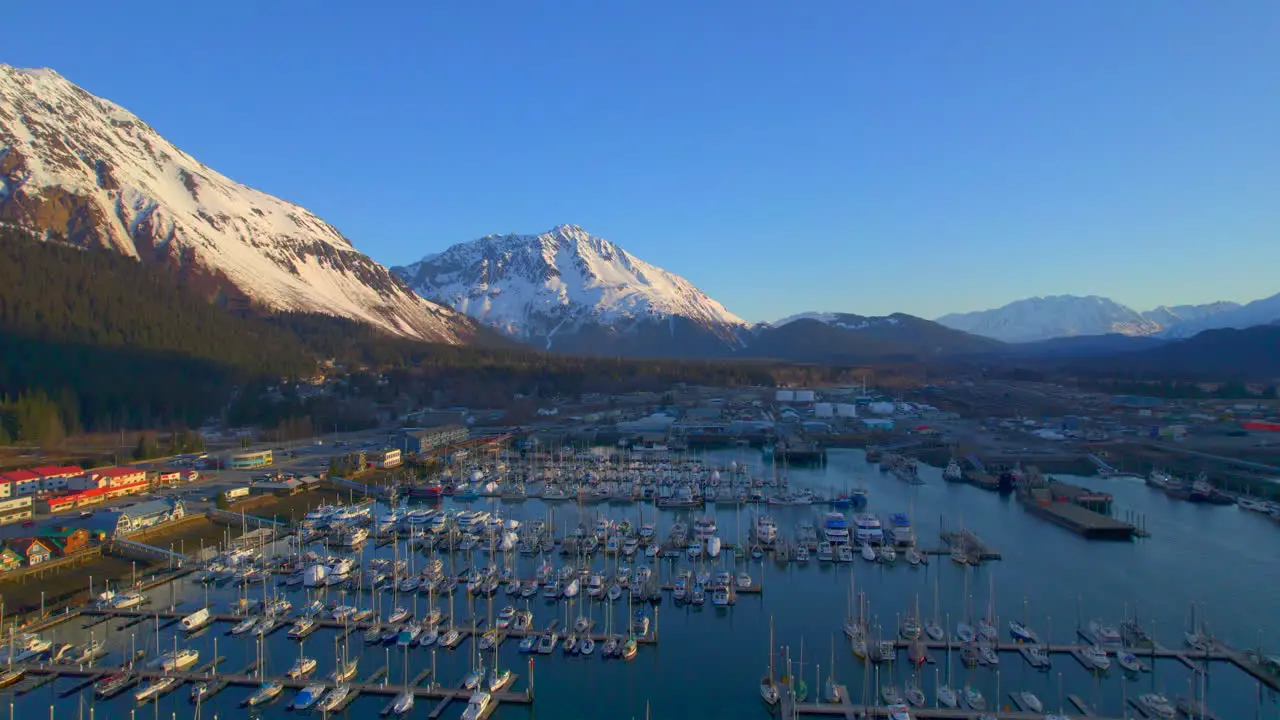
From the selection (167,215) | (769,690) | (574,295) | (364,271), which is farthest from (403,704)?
(574,295)

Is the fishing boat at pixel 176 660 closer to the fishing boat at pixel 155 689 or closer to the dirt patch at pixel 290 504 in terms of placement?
the fishing boat at pixel 155 689

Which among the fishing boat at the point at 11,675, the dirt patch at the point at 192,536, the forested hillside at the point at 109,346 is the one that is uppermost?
the forested hillside at the point at 109,346

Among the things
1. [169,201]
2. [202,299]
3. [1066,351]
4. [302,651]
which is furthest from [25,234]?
[1066,351]

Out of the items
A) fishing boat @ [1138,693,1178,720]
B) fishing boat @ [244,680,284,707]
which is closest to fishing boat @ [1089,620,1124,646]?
fishing boat @ [1138,693,1178,720]

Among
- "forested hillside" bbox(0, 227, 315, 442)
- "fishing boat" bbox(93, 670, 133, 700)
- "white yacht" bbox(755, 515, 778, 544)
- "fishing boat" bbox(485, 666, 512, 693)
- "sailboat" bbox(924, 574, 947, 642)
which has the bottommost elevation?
"sailboat" bbox(924, 574, 947, 642)

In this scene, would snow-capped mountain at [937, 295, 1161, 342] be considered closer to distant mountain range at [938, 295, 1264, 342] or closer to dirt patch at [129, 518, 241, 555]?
distant mountain range at [938, 295, 1264, 342]

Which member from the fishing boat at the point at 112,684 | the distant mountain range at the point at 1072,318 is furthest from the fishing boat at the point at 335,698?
the distant mountain range at the point at 1072,318

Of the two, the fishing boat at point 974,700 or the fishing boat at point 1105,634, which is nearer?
the fishing boat at point 974,700
